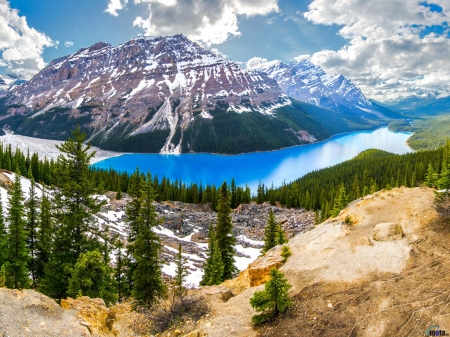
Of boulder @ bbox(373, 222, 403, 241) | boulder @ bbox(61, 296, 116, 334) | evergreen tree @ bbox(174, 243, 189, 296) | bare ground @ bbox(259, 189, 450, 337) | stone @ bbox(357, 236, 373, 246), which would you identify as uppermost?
boulder @ bbox(373, 222, 403, 241)

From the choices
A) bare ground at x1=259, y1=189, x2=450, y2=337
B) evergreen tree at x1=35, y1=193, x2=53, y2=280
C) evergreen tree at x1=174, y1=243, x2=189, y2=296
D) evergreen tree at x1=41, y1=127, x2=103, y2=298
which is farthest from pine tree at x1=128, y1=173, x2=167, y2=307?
evergreen tree at x1=35, y1=193, x2=53, y2=280

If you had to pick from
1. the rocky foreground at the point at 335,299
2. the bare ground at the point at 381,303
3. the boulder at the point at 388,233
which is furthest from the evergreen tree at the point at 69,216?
the boulder at the point at 388,233

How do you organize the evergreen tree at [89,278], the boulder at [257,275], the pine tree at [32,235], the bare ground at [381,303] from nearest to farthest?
the bare ground at [381,303], the evergreen tree at [89,278], the boulder at [257,275], the pine tree at [32,235]

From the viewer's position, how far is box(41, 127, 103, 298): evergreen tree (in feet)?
69.5

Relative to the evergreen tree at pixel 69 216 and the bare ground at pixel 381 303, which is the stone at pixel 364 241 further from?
the evergreen tree at pixel 69 216

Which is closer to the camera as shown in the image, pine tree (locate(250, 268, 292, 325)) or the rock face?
the rock face

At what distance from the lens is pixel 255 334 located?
13719 millimetres

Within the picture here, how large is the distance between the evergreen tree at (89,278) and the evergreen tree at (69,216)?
1.69 meters

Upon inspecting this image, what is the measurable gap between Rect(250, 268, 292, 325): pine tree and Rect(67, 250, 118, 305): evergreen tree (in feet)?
37.5

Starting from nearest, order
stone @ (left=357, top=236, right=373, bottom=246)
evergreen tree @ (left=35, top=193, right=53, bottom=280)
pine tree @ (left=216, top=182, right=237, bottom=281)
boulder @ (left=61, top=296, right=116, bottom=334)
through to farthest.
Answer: boulder @ (left=61, top=296, right=116, bottom=334), stone @ (left=357, top=236, right=373, bottom=246), evergreen tree @ (left=35, top=193, right=53, bottom=280), pine tree @ (left=216, top=182, right=237, bottom=281)

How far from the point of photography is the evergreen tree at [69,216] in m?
21.2

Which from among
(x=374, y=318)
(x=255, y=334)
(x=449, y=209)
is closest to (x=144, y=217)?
(x=255, y=334)

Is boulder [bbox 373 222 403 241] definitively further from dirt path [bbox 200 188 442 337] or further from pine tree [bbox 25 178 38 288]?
pine tree [bbox 25 178 38 288]

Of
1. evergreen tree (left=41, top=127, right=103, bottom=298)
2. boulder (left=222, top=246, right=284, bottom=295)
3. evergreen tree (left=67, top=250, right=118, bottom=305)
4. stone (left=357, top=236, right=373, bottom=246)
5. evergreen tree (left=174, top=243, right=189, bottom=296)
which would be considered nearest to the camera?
evergreen tree (left=67, top=250, right=118, bottom=305)
